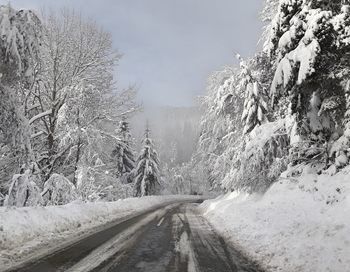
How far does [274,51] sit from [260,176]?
8.22 metres

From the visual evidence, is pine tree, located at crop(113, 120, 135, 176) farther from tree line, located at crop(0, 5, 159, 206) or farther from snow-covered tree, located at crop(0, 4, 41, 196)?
snow-covered tree, located at crop(0, 4, 41, 196)

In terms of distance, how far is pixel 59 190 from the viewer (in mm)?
18734

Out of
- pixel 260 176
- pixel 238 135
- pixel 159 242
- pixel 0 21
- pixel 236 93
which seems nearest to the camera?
pixel 0 21

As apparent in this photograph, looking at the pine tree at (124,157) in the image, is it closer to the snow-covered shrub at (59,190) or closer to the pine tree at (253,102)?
the pine tree at (253,102)

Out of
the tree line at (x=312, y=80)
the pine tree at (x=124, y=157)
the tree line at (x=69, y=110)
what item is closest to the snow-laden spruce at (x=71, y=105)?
the tree line at (x=69, y=110)

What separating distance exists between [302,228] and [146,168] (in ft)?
141

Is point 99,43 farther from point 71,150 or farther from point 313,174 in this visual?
point 313,174

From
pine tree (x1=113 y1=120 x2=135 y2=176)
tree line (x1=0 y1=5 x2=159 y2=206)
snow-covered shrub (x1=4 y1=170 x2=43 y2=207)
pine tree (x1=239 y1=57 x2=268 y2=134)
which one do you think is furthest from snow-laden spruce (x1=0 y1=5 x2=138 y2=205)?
pine tree (x1=113 y1=120 x2=135 y2=176)

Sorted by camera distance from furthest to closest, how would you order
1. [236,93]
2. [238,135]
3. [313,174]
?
[238,135]
[236,93]
[313,174]

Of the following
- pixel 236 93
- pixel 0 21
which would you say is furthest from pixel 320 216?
pixel 236 93

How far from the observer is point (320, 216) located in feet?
31.5

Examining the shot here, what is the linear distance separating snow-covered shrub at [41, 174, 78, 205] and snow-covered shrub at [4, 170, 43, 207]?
3.13 m

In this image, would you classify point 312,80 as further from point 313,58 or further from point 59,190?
point 59,190

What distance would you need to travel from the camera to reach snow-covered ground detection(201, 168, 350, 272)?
7746mm
